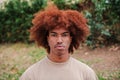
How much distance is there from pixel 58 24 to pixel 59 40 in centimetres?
14

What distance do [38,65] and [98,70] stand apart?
424 centimetres

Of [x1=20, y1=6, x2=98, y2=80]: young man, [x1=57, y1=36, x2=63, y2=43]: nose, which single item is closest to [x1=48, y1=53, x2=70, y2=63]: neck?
[x1=20, y1=6, x2=98, y2=80]: young man

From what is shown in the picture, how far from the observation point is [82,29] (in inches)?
173

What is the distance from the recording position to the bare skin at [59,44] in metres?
4.23

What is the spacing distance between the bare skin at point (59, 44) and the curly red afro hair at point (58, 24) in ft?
0.16

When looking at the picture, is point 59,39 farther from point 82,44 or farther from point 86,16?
point 86,16

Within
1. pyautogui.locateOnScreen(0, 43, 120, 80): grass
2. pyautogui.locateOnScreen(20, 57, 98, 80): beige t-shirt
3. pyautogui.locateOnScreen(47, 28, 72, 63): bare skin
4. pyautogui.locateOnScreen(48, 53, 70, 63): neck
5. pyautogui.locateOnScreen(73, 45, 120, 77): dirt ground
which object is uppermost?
pyautogui.locateOnScreen(47, 28, 72, 63): bare skin

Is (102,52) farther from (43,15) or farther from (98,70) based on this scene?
(43,15)

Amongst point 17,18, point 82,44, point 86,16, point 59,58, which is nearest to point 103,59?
point 82,44

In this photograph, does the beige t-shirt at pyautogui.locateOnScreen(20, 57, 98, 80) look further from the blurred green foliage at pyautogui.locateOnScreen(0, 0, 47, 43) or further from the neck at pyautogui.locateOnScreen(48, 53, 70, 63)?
the blurred green foliage at pyautogui.locateOnScreen(0, 0, 47, 43)

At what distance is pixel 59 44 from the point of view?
13.9ft

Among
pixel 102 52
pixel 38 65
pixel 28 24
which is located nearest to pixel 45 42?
pixel 38 65

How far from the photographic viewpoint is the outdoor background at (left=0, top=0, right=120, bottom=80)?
8781 millimetres

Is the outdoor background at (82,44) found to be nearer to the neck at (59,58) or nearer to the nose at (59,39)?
the neck at (59,58)
